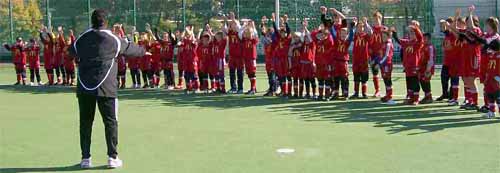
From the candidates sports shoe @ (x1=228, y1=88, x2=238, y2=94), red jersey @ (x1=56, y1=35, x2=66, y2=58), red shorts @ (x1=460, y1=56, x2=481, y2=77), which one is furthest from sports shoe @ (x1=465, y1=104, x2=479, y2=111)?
red jersey @ (x1=56, y1=35, x2=66, y2=58)

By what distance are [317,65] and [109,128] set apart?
25.2ft

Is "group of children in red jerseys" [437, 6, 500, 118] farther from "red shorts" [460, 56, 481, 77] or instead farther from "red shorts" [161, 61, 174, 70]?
"red shorts" [161, 61, 174, 70]

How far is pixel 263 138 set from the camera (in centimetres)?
952

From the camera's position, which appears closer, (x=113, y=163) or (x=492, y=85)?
(x=113, y=163)

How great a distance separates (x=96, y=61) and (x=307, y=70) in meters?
7.91

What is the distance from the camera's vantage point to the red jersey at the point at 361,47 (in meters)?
14.6

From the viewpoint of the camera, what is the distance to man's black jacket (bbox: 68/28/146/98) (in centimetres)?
757

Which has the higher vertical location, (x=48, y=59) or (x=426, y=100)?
(x=48, y=59)

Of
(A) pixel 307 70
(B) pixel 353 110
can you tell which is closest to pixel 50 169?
(B) pixel 353 110

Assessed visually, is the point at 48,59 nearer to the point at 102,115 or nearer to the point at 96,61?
the point at 102,115

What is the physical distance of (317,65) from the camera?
48.2 ft

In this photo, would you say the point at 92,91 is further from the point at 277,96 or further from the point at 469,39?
the point at 277,96

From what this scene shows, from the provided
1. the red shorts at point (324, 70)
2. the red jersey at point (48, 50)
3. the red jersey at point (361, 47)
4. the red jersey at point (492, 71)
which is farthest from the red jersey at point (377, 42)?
the red jersey at point (48, 50)

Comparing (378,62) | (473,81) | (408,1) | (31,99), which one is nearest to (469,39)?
(473,81)
